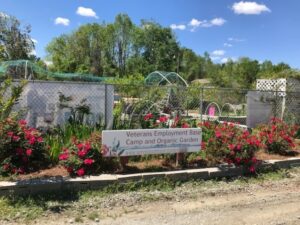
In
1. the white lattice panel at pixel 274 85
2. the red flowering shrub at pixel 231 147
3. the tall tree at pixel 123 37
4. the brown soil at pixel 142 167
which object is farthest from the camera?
the tall tree at pixel 123 37

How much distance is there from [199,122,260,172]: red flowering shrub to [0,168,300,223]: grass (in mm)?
370

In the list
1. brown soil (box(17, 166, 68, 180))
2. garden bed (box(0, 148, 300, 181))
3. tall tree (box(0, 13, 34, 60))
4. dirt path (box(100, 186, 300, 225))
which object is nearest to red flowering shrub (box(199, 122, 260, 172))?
garden bed (box(0, 148, 300, 181))

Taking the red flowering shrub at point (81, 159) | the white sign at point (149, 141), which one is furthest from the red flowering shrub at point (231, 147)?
the red flowering shrub at point (81, 159)

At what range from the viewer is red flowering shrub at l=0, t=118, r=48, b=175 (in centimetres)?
599

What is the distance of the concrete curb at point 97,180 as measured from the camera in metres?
5.41

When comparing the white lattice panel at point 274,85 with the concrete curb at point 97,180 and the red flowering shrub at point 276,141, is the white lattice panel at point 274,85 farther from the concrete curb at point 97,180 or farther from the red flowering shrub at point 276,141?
the concrete curb at point 97,180

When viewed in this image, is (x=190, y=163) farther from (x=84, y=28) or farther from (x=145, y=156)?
(x=84, y=28)

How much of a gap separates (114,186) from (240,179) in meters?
2.53

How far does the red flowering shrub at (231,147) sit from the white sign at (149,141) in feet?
1.55

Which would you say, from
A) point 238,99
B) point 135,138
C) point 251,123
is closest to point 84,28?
point 238,99

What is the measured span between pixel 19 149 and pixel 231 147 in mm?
3905

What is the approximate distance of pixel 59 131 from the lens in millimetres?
7801

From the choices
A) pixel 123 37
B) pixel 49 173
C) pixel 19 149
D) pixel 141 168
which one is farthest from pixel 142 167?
pixel 123 37

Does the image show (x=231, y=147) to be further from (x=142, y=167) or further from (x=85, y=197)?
(x=85, y=197)
